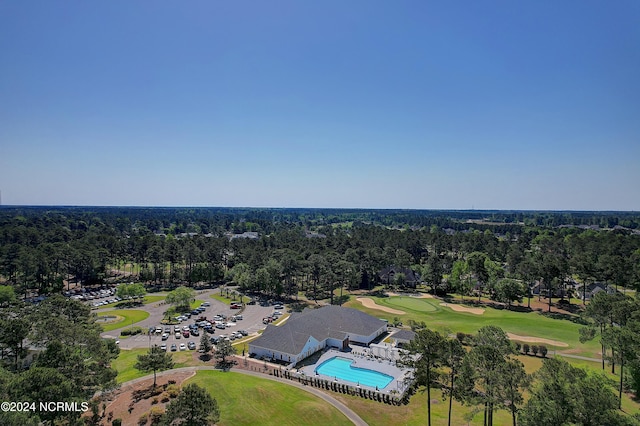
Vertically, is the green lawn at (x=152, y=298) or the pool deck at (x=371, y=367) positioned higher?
the pool deck at (x=371, y=367)

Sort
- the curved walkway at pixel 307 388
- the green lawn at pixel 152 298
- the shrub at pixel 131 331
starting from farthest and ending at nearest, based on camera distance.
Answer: the green lawn at pixel 152 298
the shrub at pixel 131 331
the curved walkway at pixel 307 388

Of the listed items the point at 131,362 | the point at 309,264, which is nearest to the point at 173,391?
the point at 131,362

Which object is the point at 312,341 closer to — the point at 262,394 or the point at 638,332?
the point at 262,394

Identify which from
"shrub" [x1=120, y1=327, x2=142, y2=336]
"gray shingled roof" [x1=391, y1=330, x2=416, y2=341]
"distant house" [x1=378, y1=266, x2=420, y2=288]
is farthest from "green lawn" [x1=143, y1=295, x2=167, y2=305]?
"distant house" [x1=378, y1=266, x2=420, y2=288]

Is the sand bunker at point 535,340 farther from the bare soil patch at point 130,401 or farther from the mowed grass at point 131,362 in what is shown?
the bare soil patch at point 130,401

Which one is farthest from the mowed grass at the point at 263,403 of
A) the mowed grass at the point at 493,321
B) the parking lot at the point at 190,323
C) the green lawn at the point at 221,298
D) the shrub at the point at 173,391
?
the green lawn at the point at 221,298
